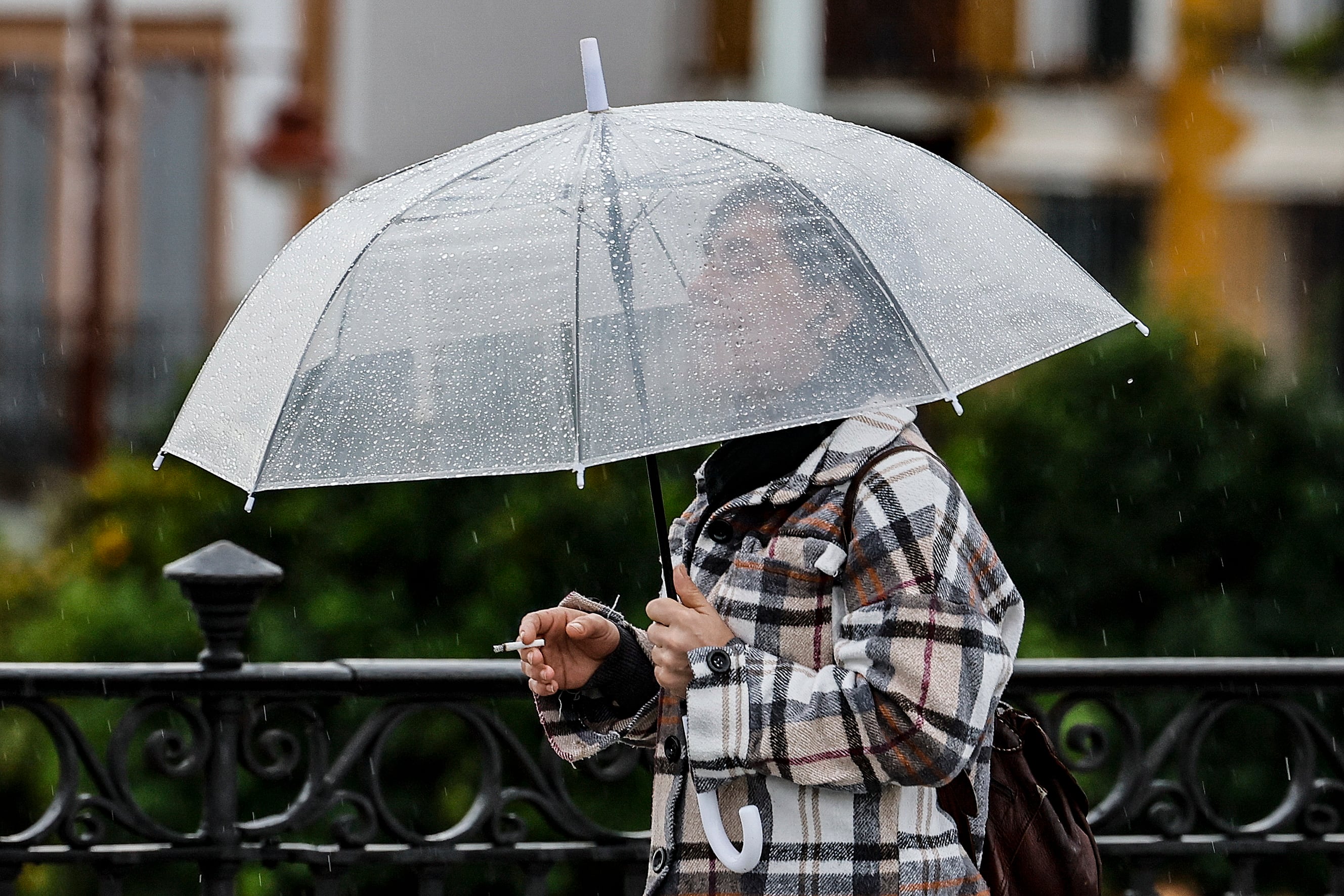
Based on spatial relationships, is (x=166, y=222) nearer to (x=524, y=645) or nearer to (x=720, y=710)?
(x=524, y=645)

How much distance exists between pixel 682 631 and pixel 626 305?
43 centimetres

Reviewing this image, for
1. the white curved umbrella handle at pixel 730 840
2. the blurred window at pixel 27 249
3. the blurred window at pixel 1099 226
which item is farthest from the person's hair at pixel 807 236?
the blurred window at pixel 1099 226

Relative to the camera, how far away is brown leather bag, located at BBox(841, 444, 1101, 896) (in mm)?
2285

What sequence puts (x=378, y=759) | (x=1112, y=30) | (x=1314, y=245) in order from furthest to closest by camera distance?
(x=1314, y=245) → (x=1112, y=30) → (x=378, y=759)

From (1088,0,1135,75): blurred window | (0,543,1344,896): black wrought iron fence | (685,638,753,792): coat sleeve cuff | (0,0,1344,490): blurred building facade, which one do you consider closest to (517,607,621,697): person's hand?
(685,638,753,792): coat sleeve cuff

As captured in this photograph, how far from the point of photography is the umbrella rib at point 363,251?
2.29m

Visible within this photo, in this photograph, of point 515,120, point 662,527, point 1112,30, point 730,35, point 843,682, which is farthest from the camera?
point 1112,30

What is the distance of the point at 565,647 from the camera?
2.41 m

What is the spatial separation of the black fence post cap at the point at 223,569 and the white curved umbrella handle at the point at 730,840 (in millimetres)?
1351

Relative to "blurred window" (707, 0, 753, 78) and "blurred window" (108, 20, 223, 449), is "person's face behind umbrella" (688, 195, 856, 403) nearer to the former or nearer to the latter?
"blurred window" (108, 20, 223, 449)

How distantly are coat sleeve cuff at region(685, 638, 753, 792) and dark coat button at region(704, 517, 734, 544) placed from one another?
0.17m

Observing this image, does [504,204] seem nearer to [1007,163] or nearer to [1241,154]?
[1007,163]

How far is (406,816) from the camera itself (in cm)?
441

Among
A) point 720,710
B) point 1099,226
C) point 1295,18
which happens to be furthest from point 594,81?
point 1295,18
